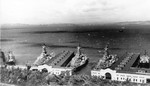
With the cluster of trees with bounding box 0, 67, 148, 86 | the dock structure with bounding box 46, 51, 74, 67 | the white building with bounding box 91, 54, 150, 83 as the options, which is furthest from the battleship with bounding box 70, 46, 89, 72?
the white building with bounding box 91, 54, 150, 83

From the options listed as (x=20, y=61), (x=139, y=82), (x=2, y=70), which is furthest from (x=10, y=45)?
(x=139, y=82)

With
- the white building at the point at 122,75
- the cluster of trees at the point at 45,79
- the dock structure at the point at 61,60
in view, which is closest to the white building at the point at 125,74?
the white building at the point at 122,75

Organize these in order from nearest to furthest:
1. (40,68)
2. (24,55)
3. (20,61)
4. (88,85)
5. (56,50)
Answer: (88,85) → (40,68) → (20,61) → (24,55) → (56,50)

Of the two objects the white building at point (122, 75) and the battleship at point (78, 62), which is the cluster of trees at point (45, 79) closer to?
the white building at point (122, 75)

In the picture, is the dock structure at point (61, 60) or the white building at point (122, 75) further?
the dock structure at point (61, 60)

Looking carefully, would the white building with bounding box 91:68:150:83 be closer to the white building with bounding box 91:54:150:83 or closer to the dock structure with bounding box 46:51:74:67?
the white building with bounding box 91:54:150:83

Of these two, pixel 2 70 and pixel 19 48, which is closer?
pixel 2 70

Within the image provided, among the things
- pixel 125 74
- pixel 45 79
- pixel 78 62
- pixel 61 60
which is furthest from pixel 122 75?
pixel 61 60

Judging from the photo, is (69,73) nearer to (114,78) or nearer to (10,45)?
(114,78)

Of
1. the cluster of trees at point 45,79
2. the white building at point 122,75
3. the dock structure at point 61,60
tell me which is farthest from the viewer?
the dock structure at point 61,60
